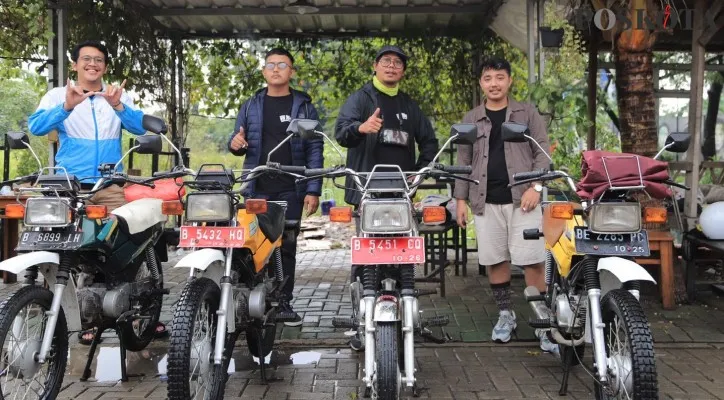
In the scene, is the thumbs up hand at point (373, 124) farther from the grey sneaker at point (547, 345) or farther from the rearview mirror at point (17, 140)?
the rearview mirror at point (17, 140)

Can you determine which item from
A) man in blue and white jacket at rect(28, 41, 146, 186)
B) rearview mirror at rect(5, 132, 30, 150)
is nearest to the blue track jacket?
man in blue and white jacket at rect(28, 41, 146, 186)

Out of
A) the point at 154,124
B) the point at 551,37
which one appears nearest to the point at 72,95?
the point at 154,124

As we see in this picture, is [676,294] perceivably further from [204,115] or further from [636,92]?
[204,115]

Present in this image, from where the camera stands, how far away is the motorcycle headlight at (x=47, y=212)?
327 centimetres

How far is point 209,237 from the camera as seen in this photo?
10.7 feet

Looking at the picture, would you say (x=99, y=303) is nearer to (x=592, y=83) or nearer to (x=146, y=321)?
(x=146, y=321)

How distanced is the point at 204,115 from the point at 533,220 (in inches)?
246

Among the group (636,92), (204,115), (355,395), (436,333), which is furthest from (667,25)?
(204,115)

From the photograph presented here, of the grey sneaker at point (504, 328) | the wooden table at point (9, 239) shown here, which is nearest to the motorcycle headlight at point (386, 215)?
the grey sneaker at point (504, 328)

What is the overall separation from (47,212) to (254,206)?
94 centimetres

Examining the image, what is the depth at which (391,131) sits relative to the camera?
4551 mm

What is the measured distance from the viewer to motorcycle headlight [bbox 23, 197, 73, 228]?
10.7 feet

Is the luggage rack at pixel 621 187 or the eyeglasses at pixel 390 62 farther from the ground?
the eyeglasses at pixel 390 62

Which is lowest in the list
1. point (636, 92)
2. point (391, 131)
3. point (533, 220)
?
point (533, 220)
